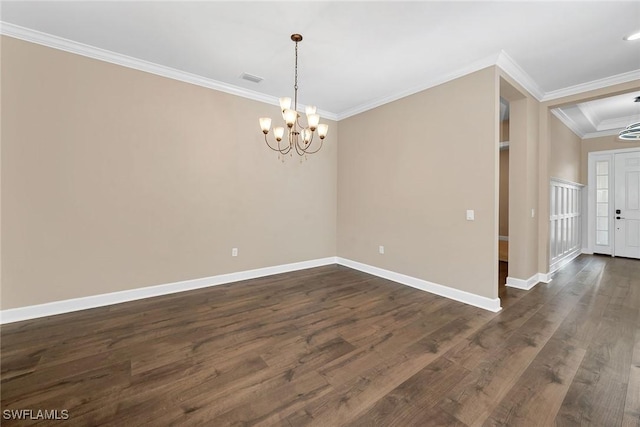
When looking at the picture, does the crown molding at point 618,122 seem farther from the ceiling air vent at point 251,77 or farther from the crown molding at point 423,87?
the ceiling air vent at point 251,77

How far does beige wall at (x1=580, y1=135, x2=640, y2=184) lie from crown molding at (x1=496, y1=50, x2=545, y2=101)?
3615mm

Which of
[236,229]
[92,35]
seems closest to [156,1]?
[92,35]

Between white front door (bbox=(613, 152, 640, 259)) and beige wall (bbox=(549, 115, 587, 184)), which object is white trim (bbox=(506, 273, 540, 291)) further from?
white front door (bbox=(613, 152, 640, 259))

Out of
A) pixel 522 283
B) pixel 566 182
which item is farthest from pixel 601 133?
pixel 522 283

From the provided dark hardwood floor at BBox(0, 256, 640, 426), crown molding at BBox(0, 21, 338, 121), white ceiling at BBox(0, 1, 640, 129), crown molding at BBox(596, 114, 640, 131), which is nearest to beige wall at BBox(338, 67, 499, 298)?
white ceiling at BBox(0, 1, 640, 129)

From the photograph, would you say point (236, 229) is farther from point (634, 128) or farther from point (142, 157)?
point (634, 128)

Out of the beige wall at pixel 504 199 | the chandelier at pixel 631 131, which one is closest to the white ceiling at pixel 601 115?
the chandelier at pixel 631 131

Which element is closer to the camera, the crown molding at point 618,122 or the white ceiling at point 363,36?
the white ceiling at point 363,36

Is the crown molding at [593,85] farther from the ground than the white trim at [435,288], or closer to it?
farther from the ground

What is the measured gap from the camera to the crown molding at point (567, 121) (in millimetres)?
4637

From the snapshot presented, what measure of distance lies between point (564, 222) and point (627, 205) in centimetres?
209

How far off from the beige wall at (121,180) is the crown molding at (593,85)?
4.30 metres

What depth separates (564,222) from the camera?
5.10 metres

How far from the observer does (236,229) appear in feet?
13.4
